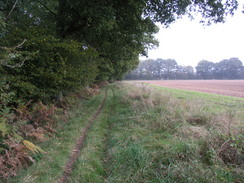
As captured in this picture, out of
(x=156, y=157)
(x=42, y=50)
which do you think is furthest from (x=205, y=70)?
(x=42, y=50)

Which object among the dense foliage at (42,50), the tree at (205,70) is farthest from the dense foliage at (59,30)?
the tree at (205,70)

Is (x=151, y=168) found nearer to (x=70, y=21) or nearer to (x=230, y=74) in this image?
(x=70, y=21)

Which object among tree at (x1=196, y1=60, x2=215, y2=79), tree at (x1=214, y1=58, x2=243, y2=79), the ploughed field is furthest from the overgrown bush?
tree at (x1=214, y1=58, x2=243, y2=79)

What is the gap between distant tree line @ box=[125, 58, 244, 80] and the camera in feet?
300

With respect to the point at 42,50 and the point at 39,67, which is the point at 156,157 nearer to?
the point at 39,67

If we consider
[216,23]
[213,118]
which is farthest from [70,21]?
[213,118]

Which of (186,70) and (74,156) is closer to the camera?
(74,156)

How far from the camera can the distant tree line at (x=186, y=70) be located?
300ft

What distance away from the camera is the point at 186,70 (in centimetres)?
10988

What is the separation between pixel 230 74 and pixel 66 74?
120 metres

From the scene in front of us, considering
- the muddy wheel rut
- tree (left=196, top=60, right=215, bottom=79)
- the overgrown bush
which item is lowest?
the muddy wheel rut

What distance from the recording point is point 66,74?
6656mm

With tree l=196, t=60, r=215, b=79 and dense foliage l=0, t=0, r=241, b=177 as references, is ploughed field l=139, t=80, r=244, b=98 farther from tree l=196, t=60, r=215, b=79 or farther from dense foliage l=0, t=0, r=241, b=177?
tree l=196, t=60, r=215, b=79

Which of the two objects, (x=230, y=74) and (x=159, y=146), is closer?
(x=159, y=146)
